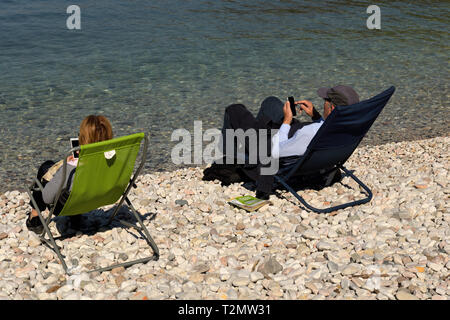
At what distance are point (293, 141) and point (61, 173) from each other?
2470mm

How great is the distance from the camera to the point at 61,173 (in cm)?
450

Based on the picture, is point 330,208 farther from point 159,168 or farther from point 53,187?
point 159,168

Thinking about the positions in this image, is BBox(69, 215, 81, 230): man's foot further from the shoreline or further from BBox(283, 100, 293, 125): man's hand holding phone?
BBox(283, 100, 293, 125): man's hand holding phone

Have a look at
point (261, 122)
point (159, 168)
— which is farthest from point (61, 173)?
point (159, 168)

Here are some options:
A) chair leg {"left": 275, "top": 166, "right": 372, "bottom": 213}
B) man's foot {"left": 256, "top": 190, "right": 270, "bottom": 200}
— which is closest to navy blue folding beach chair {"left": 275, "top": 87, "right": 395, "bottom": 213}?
chair leg {"left": 275, "top": 166, "right": 372, "bottom": 213}

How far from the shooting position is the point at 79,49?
15.0m

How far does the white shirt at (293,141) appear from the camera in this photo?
5.62 meters

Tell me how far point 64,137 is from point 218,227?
4945 mm

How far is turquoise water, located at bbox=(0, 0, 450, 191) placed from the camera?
32.4 ft

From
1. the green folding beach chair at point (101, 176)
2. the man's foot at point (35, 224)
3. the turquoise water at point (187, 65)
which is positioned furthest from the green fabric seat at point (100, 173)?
the turquoise water at point (187, 65)

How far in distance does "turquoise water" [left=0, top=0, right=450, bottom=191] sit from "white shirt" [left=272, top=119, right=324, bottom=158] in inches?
108

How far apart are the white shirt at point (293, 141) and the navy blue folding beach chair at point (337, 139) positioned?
0.46ft

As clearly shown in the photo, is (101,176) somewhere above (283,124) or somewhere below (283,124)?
below
